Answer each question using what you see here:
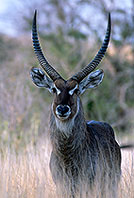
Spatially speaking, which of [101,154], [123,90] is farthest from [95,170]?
[123,90]

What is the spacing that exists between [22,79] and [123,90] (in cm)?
757

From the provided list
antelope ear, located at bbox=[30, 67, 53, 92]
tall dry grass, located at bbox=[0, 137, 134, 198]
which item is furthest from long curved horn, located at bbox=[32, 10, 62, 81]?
tall dry grass, located at bbox=[0, 137, 134, 198]

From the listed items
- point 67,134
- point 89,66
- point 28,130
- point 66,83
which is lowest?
point 67,134

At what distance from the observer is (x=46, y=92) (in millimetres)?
15586

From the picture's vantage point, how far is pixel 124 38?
20.1 metres

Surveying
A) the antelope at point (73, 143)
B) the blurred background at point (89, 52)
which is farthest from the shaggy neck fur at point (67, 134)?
the blurred background at point (89, 52)

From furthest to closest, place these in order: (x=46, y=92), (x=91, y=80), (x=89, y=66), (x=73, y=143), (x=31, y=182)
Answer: (x=46, y=92)
(x=91, y=80)
(x=89, y=66)
(x=73, y=143)
(x=31, y=182)

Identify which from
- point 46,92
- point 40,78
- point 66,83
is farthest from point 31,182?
point 46,92

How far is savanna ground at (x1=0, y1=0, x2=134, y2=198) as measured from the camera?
831 centimetres

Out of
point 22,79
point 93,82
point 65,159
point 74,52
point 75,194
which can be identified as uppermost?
point 74,52

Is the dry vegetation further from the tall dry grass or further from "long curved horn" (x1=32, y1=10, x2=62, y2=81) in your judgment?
"long curved horn" (x1=32, y1=10, x2=62, y2=81)

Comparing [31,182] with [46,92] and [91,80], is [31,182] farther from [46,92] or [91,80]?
[46,92]

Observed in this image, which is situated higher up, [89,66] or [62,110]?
[89,66]

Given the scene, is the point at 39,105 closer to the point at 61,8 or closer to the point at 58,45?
the point at 58,45
